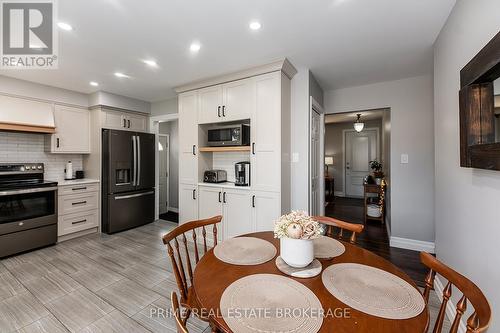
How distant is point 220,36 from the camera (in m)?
2.17

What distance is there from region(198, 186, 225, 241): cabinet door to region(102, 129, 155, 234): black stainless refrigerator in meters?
1.55

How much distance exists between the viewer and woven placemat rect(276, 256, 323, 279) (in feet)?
3.69

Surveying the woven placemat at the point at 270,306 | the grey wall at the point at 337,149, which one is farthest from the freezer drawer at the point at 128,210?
the grey wall at the point at 337,149

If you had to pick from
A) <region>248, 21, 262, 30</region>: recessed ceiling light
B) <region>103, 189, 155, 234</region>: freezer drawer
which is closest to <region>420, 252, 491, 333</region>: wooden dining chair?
<region>248, 21, 262, 30</region>: recessed ceiling light

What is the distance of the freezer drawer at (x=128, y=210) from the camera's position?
12.7 ft

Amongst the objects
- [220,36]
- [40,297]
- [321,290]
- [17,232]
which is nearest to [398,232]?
[321,290]

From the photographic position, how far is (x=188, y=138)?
3.59 metres

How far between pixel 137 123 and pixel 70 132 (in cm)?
113

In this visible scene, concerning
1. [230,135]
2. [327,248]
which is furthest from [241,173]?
[327,248]

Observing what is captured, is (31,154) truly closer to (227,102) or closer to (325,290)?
(227,102)

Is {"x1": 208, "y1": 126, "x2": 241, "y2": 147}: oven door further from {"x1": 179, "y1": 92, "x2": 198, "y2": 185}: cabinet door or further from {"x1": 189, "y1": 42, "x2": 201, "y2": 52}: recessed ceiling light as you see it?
{"x1": 189, "y1": 42, "x2": 201, "y2": 52}: recessed ceiling light

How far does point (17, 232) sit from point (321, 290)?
4066mm

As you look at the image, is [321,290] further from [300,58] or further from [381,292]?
[300,58]

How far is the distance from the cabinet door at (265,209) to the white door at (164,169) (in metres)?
3.23
